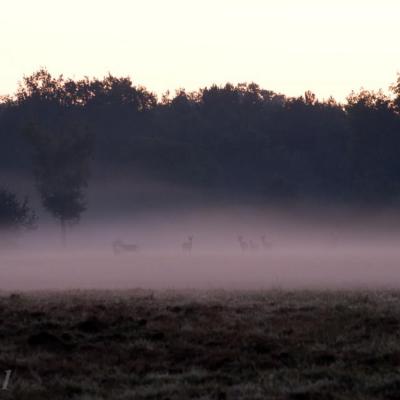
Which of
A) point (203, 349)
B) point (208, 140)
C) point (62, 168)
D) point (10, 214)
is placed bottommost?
point (203, 349)

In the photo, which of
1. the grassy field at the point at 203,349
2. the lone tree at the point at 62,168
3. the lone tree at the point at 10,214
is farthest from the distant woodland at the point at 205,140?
→ the grassy field at the point at 203,349

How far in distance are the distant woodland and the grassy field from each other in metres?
61.5

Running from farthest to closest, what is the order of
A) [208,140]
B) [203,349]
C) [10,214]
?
1. [208,140]
2. [10,214]
3. [203,349]

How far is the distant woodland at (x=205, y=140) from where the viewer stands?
281ft

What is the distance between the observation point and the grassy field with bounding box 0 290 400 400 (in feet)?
48.2

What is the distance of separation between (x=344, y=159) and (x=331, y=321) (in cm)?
8758

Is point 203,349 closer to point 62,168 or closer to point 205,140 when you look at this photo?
point 62,168

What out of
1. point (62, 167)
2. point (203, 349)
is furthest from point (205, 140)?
point (203, 349)

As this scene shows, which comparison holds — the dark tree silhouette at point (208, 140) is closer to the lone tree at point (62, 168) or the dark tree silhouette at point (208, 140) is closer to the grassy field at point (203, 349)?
the lone tree at point (62, 168)

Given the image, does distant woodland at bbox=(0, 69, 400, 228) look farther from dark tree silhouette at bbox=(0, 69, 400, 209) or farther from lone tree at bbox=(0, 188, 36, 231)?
lone tree at bbox=(0, 188, 36, 231)

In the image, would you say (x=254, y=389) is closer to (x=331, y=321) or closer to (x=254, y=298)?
(x=331, y=321)

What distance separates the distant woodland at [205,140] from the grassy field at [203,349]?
61.5 m

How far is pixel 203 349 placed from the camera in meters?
17.1

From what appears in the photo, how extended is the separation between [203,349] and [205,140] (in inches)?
4022
